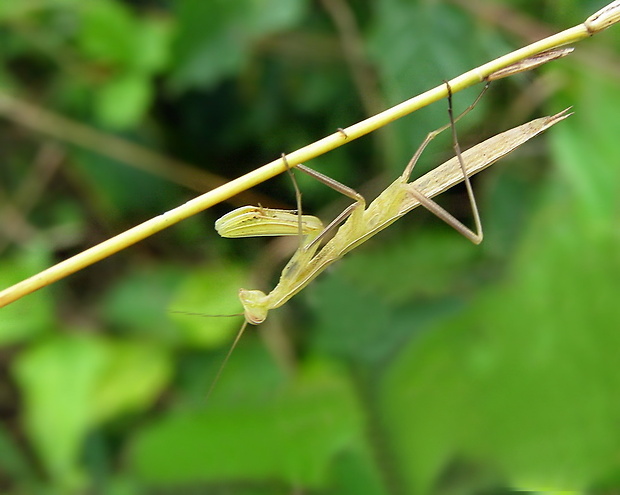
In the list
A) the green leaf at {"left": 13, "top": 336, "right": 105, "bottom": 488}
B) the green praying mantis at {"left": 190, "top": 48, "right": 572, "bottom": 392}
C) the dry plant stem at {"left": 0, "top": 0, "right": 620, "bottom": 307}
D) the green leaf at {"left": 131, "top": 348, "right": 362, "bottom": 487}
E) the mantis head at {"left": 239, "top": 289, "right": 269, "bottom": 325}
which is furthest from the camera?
the green leaf at {"left": 13, "top": 336, "right": 105, "bottom": 488}

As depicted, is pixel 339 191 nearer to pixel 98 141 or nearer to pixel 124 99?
pixel 124 99

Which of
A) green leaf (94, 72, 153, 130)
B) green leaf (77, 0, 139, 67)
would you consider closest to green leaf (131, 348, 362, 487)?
green leaf (94, 72, 153, 130)

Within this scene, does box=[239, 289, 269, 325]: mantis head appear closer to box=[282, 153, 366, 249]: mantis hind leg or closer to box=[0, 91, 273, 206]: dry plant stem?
box=[282, 153, 366, 249]: mantis hind leg

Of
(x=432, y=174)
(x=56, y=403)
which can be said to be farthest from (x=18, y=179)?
(x=432, y=174)

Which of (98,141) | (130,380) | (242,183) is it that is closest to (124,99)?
(98,141)

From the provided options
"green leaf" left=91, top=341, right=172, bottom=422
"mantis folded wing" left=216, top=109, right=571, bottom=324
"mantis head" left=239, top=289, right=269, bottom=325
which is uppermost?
"green leaf" left=91, top=341, right=172, bottom=422

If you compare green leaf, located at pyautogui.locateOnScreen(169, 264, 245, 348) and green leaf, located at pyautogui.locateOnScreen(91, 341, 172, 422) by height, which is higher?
green leaf, located at pyautogui.locateOnScreen(169, 264, 245, 348)
